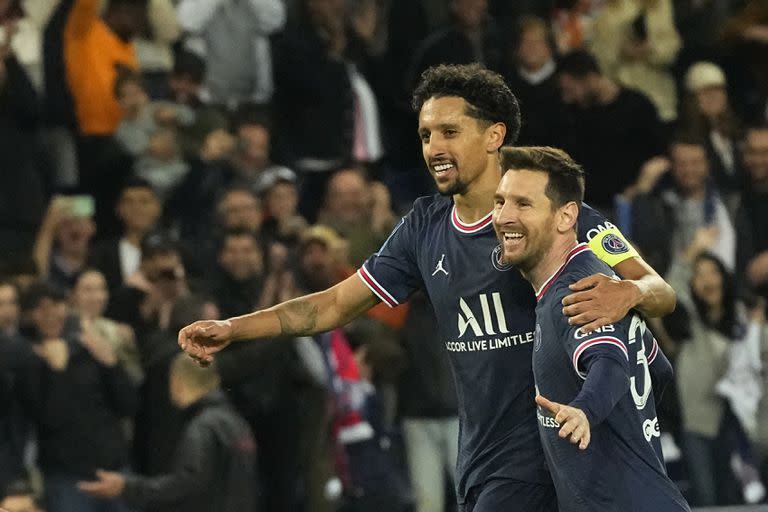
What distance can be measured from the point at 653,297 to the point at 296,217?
539 cm

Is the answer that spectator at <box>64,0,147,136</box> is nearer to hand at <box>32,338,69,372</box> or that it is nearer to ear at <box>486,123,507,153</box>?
hand at <box>32,338,69,372</box>

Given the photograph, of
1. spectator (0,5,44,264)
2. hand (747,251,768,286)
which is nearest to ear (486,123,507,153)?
spectator (0,5,44,264)

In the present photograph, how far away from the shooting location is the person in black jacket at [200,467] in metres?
8.52

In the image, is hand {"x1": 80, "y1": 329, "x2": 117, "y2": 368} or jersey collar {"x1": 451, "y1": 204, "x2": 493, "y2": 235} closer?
jersey collar {"x1": 451, "y1": 204, "x2": 493, "y2": 235}

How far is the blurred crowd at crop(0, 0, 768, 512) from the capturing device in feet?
29.6

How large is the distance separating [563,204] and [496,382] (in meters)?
0.70

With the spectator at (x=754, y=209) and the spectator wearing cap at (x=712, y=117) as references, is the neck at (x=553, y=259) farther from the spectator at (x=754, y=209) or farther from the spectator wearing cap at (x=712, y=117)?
the spectator wearing cap at (x=712, y=117)

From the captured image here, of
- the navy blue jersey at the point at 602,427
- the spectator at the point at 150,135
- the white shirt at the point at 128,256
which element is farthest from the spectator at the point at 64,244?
the navy blue jersey at the point at 602,427

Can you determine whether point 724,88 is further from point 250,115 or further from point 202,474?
point 202,474

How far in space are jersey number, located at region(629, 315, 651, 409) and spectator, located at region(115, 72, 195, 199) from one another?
5.89 meters

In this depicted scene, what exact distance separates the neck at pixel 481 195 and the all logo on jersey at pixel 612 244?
0.41 m

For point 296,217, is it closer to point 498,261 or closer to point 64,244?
point 64,244

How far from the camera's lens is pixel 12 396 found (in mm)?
8852

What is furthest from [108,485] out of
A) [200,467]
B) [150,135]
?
[150,135]
